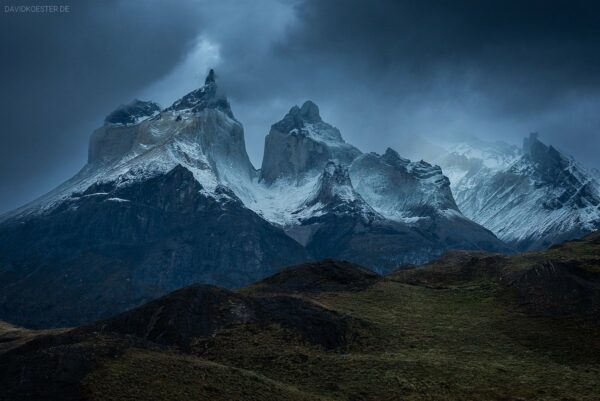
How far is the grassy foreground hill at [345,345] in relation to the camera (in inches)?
2221

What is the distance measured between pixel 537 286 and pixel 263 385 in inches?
1886

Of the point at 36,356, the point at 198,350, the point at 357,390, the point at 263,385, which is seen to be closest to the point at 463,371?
the point at 357,390

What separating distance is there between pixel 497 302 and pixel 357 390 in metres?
38.6

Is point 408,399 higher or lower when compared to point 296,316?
lower

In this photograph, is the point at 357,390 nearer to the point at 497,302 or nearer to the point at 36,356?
the point at 36,356

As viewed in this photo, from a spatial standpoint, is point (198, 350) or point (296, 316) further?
point (296, 316)

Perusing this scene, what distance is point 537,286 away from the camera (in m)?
90.9

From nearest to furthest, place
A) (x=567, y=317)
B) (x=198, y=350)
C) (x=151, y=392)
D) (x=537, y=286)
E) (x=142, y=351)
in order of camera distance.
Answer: (x=151, y=392)
(x=142, y=351)
(x=198, y=350)
(x=567, y=317)
(x=537, y=286)

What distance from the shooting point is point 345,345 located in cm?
7469

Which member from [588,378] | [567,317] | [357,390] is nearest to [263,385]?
[357,390]

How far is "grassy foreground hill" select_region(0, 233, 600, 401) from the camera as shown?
2221 inches

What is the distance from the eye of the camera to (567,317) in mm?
80375

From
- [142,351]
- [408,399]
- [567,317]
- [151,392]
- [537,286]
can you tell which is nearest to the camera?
[151,392]

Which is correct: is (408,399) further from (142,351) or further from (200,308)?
(200,308)
